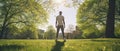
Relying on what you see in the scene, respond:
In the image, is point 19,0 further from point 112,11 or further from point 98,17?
point 112,11

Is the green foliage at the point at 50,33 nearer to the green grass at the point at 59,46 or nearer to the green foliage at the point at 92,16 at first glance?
the green foliage at the point at 92,16

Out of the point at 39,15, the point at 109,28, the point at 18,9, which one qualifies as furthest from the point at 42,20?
the point at 109,28

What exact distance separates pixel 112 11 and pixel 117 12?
103ft

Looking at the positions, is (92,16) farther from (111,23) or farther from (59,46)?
(59,46)

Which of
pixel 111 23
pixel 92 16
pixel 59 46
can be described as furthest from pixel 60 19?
pixel 92 16

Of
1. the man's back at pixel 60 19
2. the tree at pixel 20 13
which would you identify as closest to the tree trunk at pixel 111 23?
the man's back at pixel 60 19

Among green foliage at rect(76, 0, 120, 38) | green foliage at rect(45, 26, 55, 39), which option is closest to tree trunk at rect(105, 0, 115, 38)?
green foliage at rect(76, 0, 120, 38)

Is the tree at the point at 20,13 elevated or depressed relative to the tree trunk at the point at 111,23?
elevated

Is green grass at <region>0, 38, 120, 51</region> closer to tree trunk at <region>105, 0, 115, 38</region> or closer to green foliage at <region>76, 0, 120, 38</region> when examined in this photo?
tree trunk at <region>105, 0, 115, 38</region>

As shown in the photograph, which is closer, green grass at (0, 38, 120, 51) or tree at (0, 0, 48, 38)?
green grass at (0, 38, 120, 51)

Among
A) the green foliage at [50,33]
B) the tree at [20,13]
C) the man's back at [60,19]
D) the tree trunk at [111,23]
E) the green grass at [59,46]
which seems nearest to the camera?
the green grass at [59,46]

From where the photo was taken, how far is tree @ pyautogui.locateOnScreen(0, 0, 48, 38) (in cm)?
5617

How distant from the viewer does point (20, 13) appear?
193ft

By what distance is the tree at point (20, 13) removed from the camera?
56175 mm
